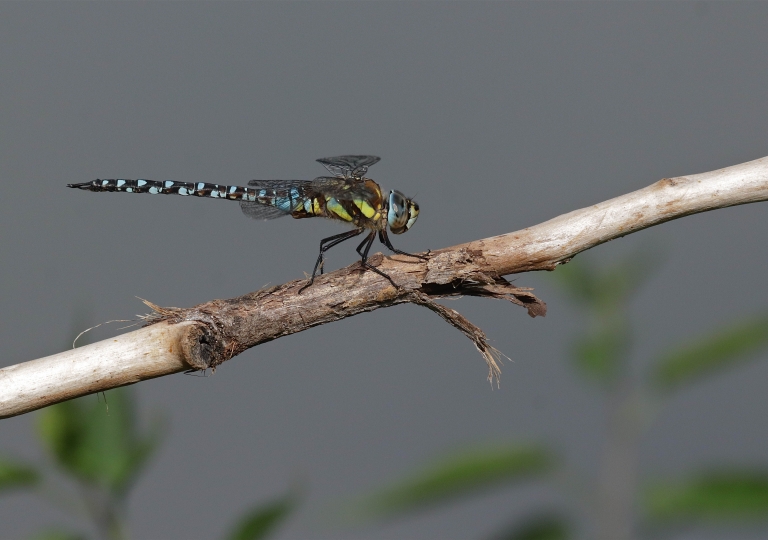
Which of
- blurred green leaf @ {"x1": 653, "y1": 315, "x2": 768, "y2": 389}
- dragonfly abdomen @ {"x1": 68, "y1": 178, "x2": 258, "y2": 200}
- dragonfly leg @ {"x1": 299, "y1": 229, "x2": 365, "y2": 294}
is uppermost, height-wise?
dragonfly abdomen @ {"x1": 68, "y1": 178, "x2": 258, "y2": 200}

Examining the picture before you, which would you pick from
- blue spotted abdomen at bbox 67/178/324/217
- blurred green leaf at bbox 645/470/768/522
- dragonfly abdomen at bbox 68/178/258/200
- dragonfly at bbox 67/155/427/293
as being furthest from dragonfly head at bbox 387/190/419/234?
blurred green leaf at bbox 645/470/768/522

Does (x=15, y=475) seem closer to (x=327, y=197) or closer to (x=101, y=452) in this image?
(x=101, y=452)

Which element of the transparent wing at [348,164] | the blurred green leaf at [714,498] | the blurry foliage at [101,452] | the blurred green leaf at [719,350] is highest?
the transparent wing at [348,164]

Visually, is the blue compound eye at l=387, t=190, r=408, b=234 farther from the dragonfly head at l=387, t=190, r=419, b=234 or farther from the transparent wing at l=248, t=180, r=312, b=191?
the transparent wing at l=248, t=180, r=312, b=191

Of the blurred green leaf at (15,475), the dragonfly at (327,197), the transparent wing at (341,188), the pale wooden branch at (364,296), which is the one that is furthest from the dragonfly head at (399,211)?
the blurred green leaf at (15,475)

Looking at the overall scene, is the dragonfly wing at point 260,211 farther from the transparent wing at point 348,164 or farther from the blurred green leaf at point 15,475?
the blurred green leaf at point 15,475

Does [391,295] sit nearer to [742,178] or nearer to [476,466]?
[476,466]

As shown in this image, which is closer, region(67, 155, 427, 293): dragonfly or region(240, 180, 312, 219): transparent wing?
region(67, 155, 427, 293): dragonfly
